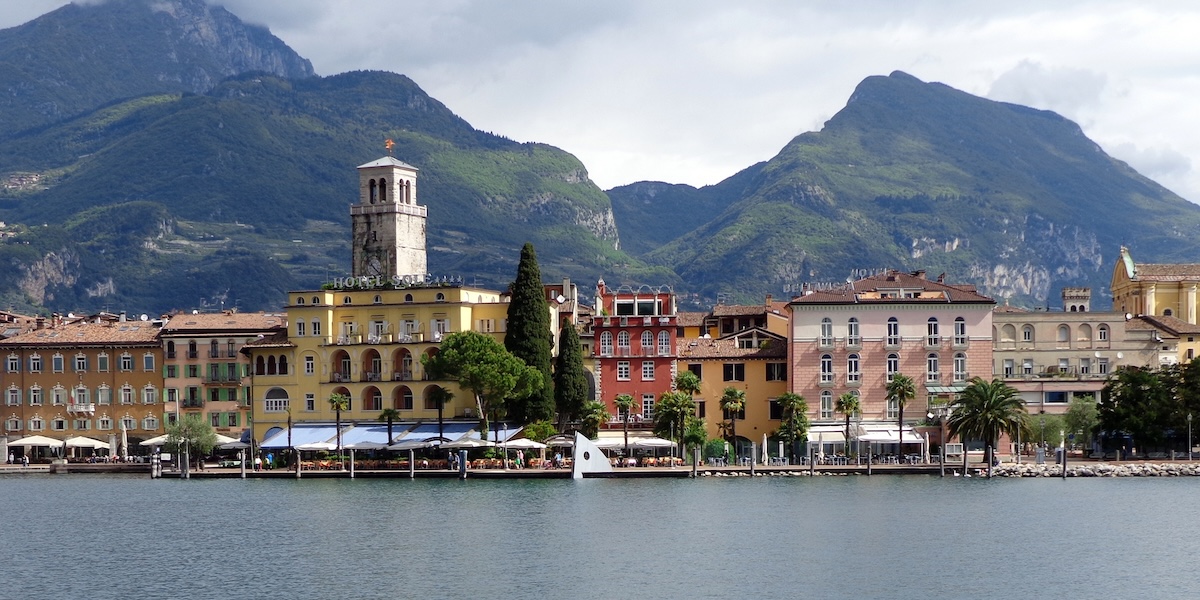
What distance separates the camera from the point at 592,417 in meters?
107

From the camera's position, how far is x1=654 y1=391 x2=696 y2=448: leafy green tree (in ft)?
342

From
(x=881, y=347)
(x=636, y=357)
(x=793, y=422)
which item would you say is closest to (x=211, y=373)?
(x=636, y=357)

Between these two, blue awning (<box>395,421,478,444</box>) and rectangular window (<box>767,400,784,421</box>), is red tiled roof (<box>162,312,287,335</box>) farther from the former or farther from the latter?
rectangular window (<box>767,400,784,421</box>)

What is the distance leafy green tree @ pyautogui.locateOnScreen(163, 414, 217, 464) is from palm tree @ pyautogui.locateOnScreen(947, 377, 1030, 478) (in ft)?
152

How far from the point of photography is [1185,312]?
478 ft

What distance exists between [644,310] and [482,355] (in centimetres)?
1509

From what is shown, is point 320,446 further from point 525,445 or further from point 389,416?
point 525,445

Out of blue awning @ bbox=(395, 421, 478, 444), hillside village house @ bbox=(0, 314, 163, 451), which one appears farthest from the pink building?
hillside village house @ bbox=(0, 314, 163, 451)

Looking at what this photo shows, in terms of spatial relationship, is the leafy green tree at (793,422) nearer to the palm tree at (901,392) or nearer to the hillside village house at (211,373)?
the palm tree at (901,392)

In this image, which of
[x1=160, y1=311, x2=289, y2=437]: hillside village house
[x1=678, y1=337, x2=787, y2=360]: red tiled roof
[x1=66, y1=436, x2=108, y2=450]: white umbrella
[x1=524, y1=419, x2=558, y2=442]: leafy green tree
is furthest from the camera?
[x1=160, y1=311, x2=289, y2=437]: hillside village house

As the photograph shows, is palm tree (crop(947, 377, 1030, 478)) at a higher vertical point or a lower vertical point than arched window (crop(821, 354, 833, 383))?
lower

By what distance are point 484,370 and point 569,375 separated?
24.3ft

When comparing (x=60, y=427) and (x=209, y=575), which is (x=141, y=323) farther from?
(x=209, y=575)

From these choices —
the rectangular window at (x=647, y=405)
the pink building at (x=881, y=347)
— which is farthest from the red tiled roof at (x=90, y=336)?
the pink building at (x=881, y=347)
